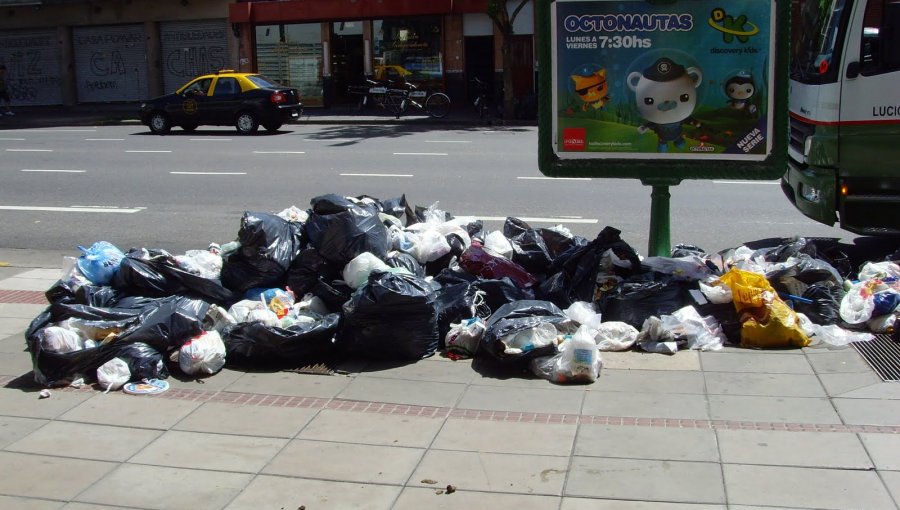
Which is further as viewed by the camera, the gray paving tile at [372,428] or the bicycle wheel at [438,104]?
the bicycle wheel at [438,104]

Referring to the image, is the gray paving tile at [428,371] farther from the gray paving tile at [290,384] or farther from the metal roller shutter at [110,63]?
the metal roller shutter at [110,63]

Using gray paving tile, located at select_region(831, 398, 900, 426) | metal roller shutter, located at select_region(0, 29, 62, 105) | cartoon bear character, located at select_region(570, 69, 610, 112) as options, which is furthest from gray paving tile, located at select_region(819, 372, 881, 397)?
metal roller shutter, located at select_region(0, 29, 62, 105)

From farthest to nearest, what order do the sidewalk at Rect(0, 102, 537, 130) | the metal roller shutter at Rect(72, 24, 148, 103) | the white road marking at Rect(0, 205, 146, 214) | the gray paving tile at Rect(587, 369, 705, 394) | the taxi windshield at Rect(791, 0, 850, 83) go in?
the metal roller shutter at Rect(72, 24, 148, 103) < the sidewalk at Rect(0, 102, 537, 130) < the white road marking at Rect(0, 205, 146, 214) < the taxi windshield at Rect(791, 0, 850, 83) < the gray paving tile at Rect(587, 369, 705, 394)

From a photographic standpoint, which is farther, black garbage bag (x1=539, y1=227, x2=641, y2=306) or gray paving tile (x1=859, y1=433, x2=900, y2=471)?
black garbage bag (x1=539, y1=227, x2=641, y2=306)

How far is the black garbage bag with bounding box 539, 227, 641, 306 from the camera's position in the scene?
7105 millimetres

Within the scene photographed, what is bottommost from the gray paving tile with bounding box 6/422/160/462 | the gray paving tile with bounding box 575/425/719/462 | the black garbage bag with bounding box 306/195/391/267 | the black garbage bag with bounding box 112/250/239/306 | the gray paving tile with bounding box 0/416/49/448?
the gray paving tile with bounding box 575/425/719/462

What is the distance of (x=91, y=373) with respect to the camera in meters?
6.06

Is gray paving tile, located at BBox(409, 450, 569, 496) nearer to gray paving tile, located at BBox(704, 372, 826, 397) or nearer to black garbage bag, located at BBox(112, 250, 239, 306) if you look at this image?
gray paving tile, located at BBox(704, 372, 826, 397)

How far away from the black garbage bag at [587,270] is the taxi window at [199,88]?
1893cm

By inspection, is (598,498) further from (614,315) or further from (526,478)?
(614,315)

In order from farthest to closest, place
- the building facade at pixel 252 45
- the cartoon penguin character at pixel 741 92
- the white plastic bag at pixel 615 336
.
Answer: the building facade at pixel 252 45
the cartoon penguin character at pixel 741 92
the white plastic bag at pixel 615 336

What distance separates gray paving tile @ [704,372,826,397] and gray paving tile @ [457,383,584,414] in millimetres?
870

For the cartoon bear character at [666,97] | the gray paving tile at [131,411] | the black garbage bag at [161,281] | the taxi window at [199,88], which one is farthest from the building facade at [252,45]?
the gray paving tile at [131,411]

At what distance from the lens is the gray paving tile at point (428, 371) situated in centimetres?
606
